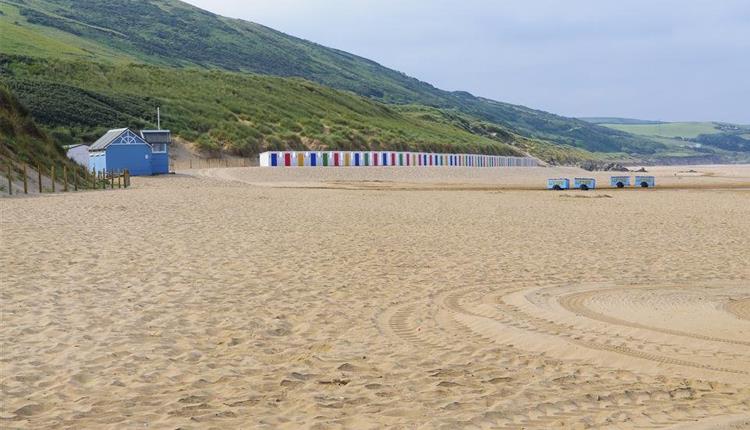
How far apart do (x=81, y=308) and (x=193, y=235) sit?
7483 mm

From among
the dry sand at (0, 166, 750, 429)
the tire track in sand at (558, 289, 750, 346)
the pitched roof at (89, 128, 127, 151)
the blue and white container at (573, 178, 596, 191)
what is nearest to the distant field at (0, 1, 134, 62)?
the pitched roof at (89, 128, 127, 151)

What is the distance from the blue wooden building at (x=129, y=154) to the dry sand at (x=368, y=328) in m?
35.7

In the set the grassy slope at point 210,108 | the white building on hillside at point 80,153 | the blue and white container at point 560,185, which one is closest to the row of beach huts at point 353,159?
the grassy slope at point 210,108

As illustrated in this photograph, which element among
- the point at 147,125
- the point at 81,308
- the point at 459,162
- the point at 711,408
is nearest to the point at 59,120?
the point at 147,125

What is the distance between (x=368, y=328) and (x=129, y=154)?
47.3 meters

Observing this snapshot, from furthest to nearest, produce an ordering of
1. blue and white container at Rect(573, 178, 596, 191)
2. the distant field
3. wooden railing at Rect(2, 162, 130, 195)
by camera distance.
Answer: the distant field, blue and white container at Rect(573, 178, 596, 191), wooden railing at Rect(2, 162, 130, 195)

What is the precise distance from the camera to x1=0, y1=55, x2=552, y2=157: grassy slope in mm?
71812

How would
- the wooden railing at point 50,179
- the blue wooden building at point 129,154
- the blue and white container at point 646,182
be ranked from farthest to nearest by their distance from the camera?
the blue wooden building at point 129,154 < the blue and white container at point 646,182 < the wooden railing at point 50,179

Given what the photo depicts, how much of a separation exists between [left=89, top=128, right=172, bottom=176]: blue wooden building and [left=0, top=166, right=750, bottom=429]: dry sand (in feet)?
117

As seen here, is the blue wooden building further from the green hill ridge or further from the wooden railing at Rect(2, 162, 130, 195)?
the green hill ridge

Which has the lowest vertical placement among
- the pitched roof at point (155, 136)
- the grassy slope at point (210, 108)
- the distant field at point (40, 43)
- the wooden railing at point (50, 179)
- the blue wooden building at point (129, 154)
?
the wooden railing at point (50, 179)

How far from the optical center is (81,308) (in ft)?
28.7

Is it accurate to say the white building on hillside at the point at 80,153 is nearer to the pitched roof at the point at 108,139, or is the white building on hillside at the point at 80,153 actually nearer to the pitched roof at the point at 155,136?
the pitched roof at the point at 108,139

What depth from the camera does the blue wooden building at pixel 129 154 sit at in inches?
2042
